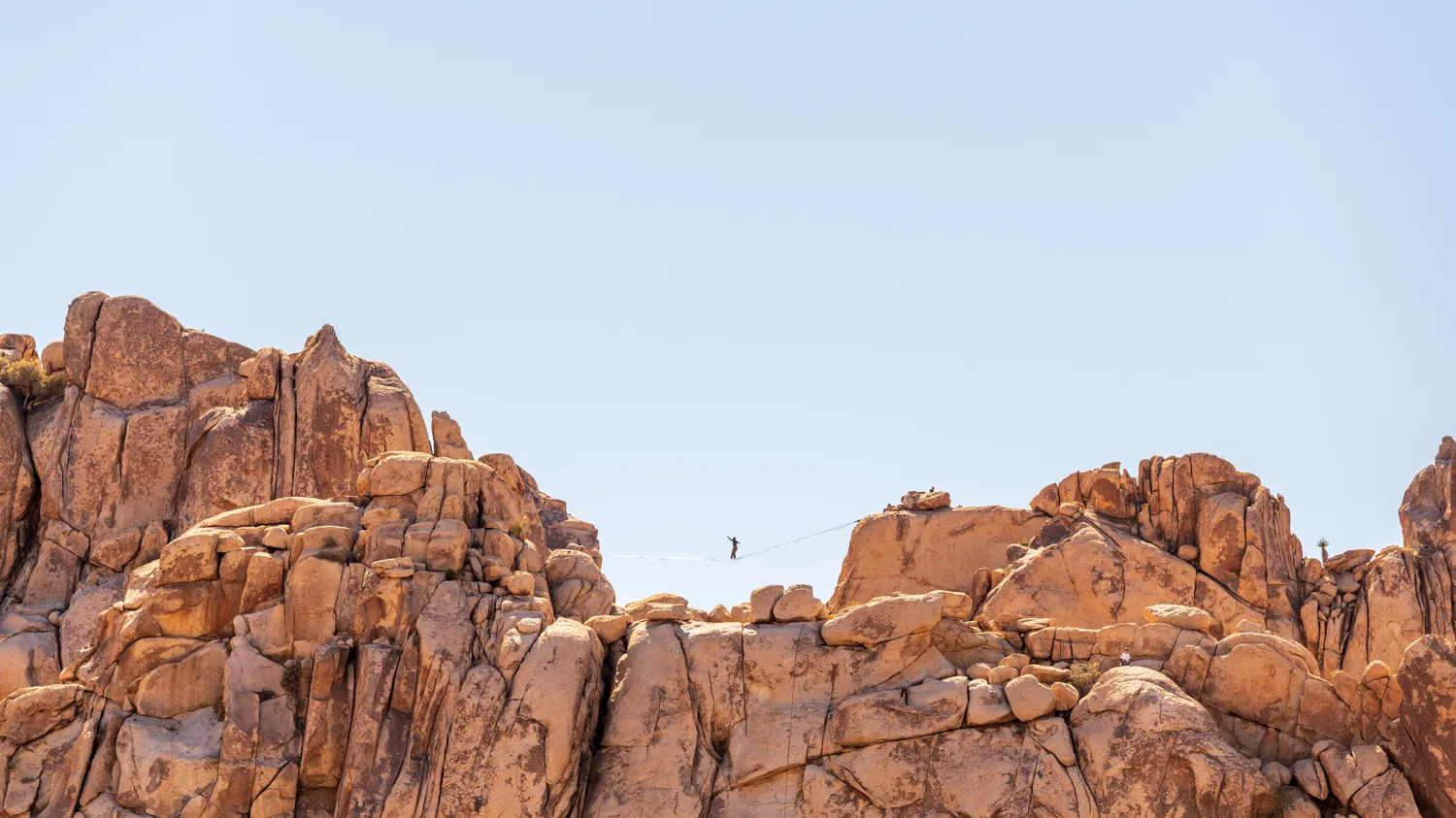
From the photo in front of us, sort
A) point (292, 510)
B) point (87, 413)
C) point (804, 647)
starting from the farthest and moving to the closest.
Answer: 1. point (87, 413)
2. point (292, 510)
3. point (804, 647)

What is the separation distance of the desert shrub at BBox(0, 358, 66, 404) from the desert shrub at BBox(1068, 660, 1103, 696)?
36293 mm

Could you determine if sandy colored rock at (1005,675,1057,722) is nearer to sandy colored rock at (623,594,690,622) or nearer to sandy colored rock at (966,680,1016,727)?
sandy colored rock at (966,680,1016,727)

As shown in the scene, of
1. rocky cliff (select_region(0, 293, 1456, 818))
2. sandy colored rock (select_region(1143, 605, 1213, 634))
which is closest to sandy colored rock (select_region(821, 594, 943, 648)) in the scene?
rocky cliff (select_region(0, 293, 1456, 818))

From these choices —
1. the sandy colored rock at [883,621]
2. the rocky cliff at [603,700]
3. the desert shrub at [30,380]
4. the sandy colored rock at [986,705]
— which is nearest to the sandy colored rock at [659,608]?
the rocky cliff at [603,700]

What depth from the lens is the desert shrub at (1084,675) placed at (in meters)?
40.4

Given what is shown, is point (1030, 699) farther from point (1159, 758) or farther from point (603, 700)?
point (603, 700)

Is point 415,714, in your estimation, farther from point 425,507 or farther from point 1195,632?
point 1195,632

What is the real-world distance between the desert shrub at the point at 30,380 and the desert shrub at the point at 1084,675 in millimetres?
36293

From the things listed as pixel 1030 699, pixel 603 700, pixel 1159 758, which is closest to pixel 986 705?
pixel 1030 699

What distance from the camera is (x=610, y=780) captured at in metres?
39.9

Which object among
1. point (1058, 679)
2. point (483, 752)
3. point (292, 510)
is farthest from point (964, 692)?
point (292, 510)

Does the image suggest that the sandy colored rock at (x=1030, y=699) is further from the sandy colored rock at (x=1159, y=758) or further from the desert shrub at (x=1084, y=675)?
the desert shrub at (x=1084, y=675)

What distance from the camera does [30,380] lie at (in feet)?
188

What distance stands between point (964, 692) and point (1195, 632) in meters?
6.36
